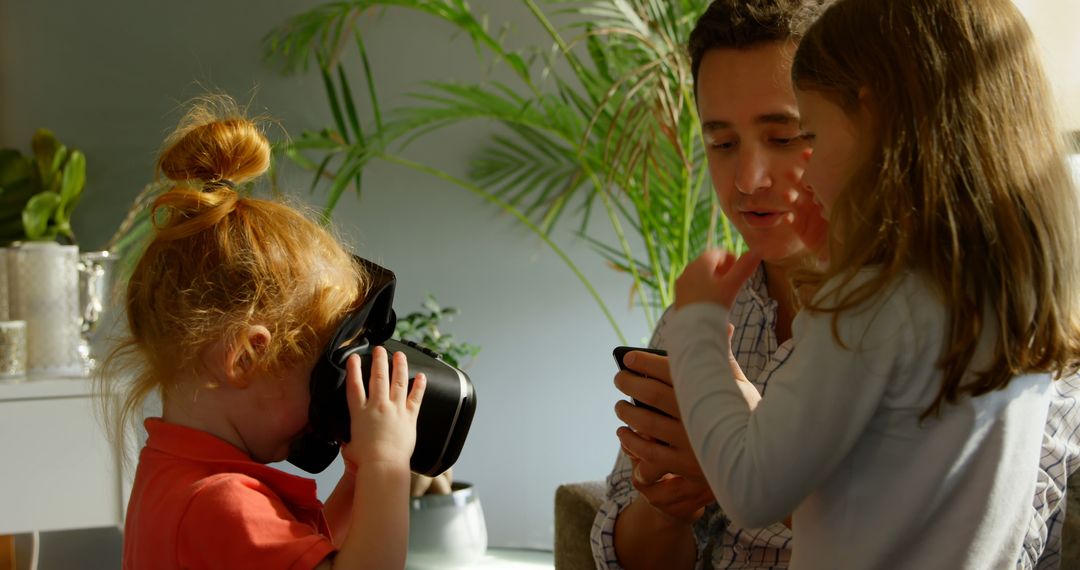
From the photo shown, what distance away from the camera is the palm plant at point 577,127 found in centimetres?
224

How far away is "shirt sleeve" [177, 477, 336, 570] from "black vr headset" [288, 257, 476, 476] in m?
0.11

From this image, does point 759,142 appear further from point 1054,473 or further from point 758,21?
point 1054,473

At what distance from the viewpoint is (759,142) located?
1.21m

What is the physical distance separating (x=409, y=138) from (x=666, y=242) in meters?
0.85

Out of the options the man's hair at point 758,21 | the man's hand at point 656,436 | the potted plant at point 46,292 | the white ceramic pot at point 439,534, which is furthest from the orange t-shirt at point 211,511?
the white ceramic pot at point 439,534

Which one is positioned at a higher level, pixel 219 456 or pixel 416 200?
pixel 219 456

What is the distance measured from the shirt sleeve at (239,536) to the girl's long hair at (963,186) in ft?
1.48

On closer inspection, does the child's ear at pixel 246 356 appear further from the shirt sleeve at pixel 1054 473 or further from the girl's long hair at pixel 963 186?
the shirt sleeve at pixel 1054 473

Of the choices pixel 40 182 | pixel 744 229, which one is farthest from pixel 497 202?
pixel 744 229

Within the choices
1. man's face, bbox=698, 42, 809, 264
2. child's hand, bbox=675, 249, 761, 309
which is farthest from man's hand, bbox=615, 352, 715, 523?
man's face, bbox=698, 42, 809, 264

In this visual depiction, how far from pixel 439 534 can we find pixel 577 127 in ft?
3.20

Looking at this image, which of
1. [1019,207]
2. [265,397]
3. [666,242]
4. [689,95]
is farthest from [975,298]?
[666,242]

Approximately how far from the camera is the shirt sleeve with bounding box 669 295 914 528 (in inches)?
29.0

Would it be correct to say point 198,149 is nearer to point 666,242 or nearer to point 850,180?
point 850,180
